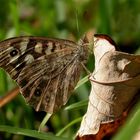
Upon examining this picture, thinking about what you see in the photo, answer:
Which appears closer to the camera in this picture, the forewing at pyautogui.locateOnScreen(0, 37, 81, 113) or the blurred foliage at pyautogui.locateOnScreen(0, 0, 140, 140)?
the forewing at pyautogui.locateOnScreen(0, 37, 81, 113)

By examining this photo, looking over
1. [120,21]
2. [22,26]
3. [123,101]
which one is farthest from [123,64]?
[120,21]

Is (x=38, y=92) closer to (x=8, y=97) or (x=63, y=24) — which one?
(x=8, y=97)

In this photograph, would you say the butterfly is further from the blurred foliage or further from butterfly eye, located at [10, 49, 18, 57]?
the blurred foliage

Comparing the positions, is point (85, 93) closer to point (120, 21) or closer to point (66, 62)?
point (66, 62)

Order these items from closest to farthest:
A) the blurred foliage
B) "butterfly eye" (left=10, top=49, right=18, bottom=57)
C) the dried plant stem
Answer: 1. the dried plant stem
2. "butterfly eye" (left=10, top=49, right=18, bottom=57)
3. the blurred foliage

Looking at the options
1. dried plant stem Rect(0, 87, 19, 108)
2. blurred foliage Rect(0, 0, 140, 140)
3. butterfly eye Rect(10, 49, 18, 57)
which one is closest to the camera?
dried plant stem Rect(0, 87, 19, 108)

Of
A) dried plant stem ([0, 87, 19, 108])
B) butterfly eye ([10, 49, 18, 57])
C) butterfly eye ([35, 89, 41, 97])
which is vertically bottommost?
butterfly eye ([35, 89, 41, 97])

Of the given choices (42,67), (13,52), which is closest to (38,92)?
(42,67)

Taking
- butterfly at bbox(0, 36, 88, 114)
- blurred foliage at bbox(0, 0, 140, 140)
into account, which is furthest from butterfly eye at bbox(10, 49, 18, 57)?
blurred foliage at bbox(0, 0, 140, 140)
